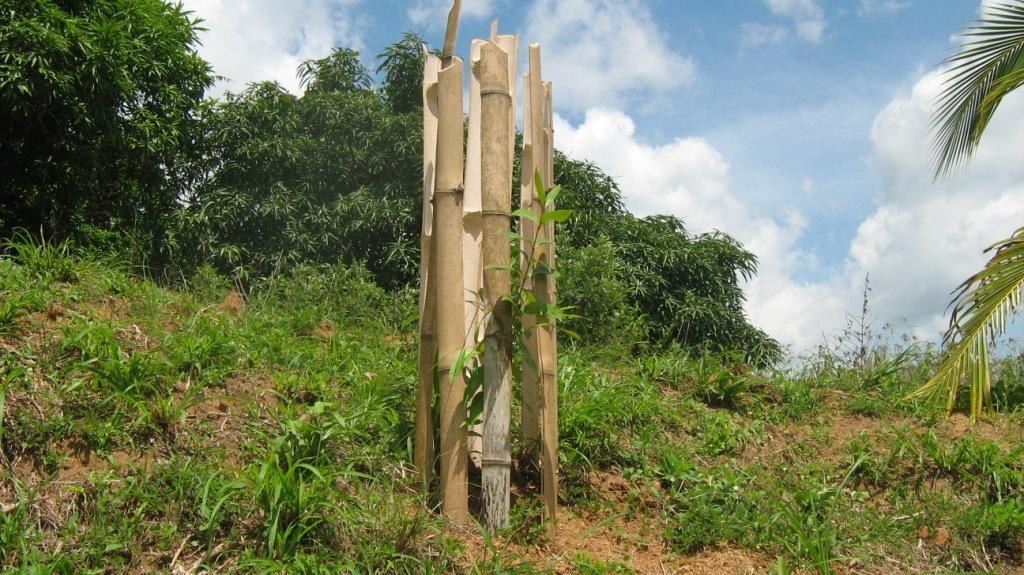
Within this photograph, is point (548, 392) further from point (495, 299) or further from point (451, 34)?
point (451, 34)

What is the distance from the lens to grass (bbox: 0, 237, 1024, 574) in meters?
3.21

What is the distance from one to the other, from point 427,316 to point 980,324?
172 inches

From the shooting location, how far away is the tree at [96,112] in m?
7.70

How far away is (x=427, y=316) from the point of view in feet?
12.0

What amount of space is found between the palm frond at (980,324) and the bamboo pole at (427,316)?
374 centimetres

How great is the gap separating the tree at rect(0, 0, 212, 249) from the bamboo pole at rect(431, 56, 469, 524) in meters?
5.57

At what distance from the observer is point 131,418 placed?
3715mm

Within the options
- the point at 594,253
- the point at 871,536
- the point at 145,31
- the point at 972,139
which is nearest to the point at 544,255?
the point at 871,536

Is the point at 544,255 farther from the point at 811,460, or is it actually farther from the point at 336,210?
the point at 336,210

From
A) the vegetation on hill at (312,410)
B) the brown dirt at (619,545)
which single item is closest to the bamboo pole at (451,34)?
the vegetation on hill at (312,410)

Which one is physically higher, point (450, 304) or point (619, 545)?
point (450, 304)

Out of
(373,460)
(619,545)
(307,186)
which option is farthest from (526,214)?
(307,186)

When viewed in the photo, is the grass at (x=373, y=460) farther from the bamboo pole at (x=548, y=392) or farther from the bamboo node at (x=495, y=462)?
the bamboo node at (x=495, y=462)

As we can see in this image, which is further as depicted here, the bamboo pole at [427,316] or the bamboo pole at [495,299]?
the bamboo pole at [427,316]
